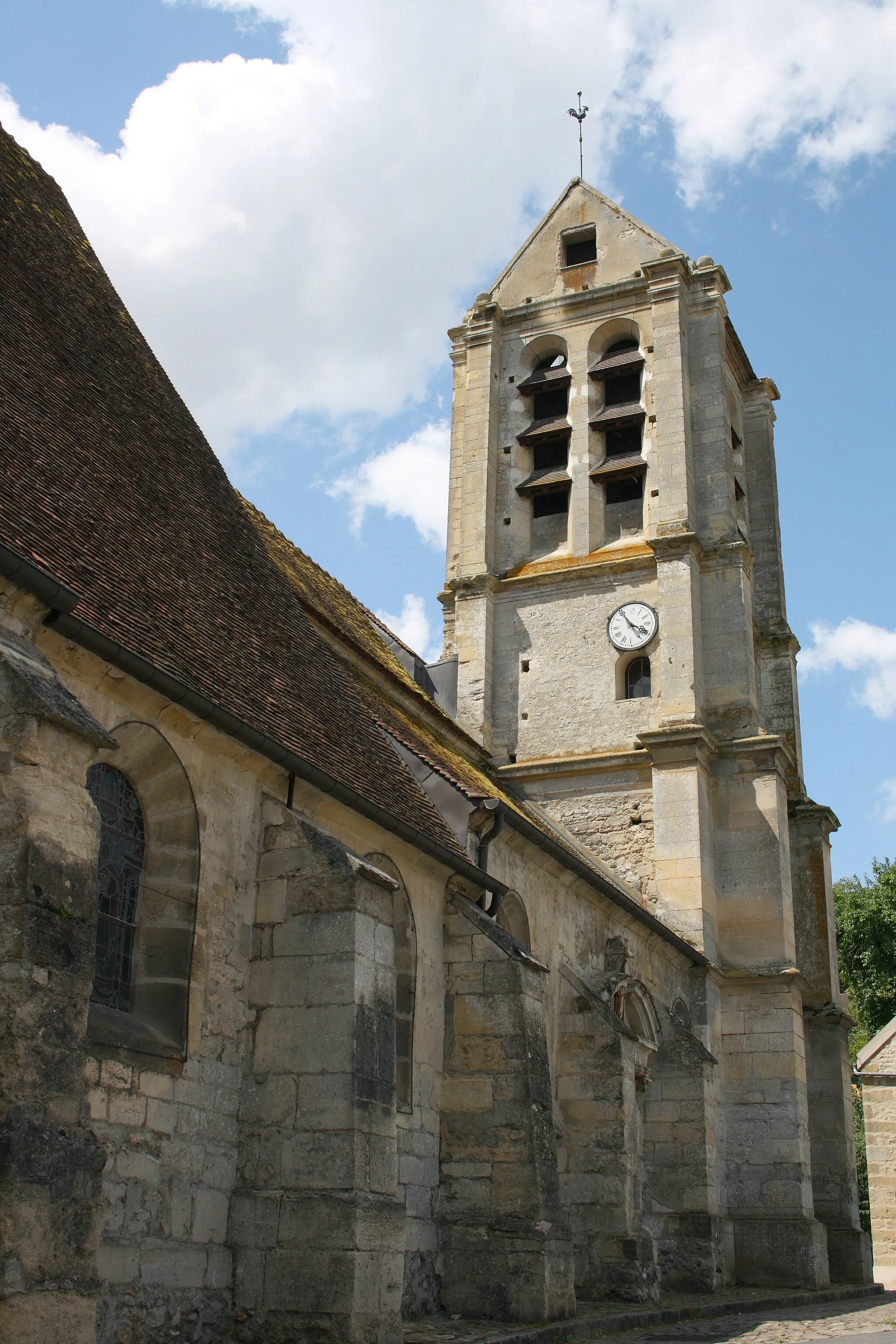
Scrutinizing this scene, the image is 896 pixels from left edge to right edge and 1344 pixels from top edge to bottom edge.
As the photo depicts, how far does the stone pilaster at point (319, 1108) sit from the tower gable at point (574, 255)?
1644 cm

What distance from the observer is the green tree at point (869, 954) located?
3347cm

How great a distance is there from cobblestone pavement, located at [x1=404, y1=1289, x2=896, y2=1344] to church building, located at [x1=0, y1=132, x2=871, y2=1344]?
1.08 feet

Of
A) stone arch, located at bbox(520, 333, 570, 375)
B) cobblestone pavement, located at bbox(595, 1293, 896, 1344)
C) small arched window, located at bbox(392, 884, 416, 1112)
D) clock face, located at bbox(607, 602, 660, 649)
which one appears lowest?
cobblestone pavement, located at bbox(595, 1293, 896, 1344)

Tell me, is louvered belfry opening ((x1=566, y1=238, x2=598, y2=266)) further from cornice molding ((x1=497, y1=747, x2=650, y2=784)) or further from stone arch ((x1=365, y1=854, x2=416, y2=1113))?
stone arch ((x1=365, y1=854, x2=416, y2=1113))

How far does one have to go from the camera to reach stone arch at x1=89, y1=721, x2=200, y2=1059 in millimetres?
7617

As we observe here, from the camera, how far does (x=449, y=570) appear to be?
21.4 metres

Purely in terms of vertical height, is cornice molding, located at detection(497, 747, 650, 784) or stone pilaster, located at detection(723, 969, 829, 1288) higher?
cornice molding, located at detection(497, 747, 650, 784)

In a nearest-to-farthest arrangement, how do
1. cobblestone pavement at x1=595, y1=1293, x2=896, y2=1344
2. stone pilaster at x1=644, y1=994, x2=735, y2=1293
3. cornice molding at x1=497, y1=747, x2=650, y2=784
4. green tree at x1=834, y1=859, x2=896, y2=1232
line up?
cobblestone pavement at x1=595, y1=1293, x2=896, y2=1344
stone pilaster at x1=644, y1=994, x2=735, y2=1293
cornice molding at x1=497, y1=747, x2=650, y2=784
green tree at x1=834, y1=859, x2=896, y2=1232

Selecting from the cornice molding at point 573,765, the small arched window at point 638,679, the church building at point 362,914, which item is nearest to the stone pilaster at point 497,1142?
the church building at point 362,914

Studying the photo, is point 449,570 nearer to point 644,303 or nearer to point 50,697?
point 644,303

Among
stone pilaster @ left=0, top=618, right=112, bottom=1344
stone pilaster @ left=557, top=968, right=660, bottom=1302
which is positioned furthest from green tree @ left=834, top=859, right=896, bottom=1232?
stone pilaster @ left=0, top=618, right=112, bottom=1344

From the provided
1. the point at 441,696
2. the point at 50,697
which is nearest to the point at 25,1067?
the point at 50,697

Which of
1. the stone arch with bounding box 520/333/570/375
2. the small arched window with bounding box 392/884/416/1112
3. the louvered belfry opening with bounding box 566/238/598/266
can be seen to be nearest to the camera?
the small arched window with bounding box 392/884/416/1112

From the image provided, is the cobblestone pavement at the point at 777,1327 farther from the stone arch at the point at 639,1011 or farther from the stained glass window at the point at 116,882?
the stained glass window at the point at 116,882
